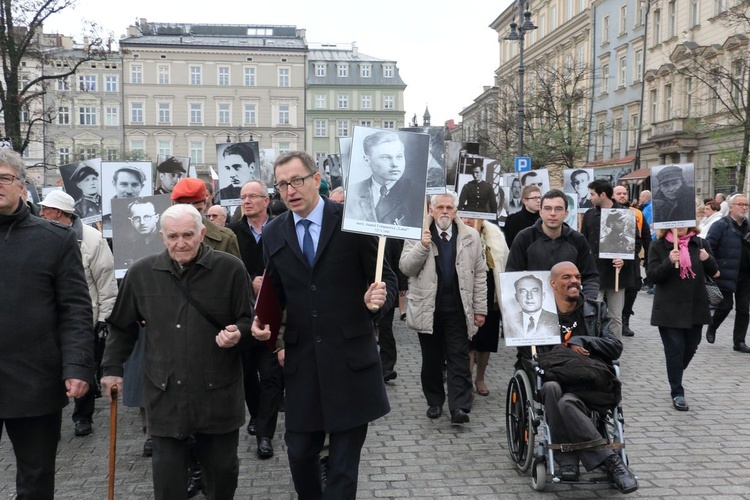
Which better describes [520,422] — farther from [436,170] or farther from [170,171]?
[170,171]

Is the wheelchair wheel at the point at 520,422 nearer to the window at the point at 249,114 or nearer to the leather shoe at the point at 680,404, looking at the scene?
the leather shoe at the point at 680,404

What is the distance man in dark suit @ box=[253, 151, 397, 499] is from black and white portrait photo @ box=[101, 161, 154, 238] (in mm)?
4970

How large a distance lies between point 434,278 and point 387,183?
9.86 ft

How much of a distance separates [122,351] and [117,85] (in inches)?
3221

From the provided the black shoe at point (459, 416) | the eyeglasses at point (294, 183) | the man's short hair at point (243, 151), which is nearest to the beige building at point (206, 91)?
the man's short hair at point (243, 151)

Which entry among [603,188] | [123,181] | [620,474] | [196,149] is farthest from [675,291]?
[196,149]

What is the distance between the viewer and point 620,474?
5.02 m

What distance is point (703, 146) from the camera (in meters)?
39.8

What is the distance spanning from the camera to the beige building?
81.1 m

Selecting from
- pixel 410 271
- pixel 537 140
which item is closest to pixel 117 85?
pixel 537 140

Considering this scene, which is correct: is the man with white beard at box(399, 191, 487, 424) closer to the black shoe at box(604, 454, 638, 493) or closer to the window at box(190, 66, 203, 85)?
the black shoe at box(604, 454, 638, 493)

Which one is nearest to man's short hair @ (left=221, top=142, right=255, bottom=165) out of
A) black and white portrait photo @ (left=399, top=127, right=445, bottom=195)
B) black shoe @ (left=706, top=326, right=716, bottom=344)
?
black and white portrait photo @ (left=399, top=127, right=445, bottom=195)

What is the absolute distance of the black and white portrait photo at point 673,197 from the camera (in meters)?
7.89

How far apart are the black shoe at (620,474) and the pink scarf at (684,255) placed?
3.23 meters
